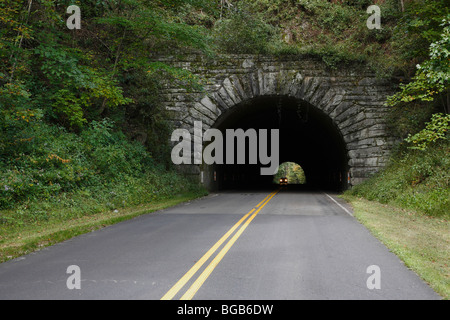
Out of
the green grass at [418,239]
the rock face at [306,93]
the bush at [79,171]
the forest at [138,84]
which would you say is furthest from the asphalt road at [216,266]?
the rock face at [306,93]

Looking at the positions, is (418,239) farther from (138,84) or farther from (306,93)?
(138,84)

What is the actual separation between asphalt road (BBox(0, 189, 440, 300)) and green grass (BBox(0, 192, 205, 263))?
338 millimetres

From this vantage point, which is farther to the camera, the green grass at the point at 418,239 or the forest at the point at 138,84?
the forest at the point at 138,84

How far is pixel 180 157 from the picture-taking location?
21.2m

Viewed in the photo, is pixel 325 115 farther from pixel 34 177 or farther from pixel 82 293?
pixel 82 293

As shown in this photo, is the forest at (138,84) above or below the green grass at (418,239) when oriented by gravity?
above

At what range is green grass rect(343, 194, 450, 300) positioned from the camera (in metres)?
5.24

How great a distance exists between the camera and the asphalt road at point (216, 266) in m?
4.45

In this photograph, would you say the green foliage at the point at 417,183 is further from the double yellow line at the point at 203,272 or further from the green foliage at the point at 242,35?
the green foliage at the point at 242,35

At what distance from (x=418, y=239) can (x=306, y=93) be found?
14088mm

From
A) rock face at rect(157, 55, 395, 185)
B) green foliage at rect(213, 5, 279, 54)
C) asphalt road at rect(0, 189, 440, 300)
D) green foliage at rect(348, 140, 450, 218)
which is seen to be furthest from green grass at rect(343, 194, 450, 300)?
green foliage at rect(213, 5, 279, 54)

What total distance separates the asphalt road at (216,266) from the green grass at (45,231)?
0.34 metres

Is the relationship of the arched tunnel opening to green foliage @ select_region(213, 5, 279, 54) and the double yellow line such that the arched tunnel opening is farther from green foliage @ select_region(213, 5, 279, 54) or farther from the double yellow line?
the double yellow line

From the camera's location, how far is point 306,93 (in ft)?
68.4
